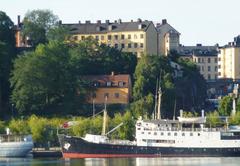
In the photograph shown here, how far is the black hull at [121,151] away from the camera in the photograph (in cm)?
11838

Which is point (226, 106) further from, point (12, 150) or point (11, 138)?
point (12, 150)

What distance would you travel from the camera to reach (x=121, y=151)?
118562 millimetres

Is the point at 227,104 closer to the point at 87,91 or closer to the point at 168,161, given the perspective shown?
the point at 87,91

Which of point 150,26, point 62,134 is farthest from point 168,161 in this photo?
point 150,26

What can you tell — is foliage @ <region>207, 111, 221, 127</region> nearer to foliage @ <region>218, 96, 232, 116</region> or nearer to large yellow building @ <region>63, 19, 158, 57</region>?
foliage @ <region>218, 96, 232, 116</region>

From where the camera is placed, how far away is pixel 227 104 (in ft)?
494

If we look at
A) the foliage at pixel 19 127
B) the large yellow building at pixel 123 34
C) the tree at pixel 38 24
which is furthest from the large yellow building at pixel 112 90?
the large yellow building at pixel 123 34

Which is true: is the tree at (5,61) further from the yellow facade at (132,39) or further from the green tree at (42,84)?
the yellow facade at (132,39)

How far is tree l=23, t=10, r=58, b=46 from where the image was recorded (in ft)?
546

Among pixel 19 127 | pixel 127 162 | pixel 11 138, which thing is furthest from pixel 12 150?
pixel 127 162

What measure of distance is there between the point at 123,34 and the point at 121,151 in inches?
2688

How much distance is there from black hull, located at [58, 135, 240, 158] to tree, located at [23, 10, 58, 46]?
47535 millimetres

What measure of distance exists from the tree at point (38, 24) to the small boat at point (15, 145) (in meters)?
40.6

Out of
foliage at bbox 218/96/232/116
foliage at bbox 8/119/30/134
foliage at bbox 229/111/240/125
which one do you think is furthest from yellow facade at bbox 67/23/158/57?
foliage at bbox 8/119/30/134
